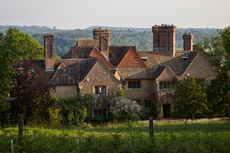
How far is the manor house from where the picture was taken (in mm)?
62281

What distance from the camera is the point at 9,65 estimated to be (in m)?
49.2

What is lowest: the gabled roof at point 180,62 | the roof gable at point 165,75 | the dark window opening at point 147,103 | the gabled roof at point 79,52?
the dark window opening at point 147,103

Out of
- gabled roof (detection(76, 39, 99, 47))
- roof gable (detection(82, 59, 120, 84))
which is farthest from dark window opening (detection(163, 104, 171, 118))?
gabled roof (detection(76, 39, 99, 47))

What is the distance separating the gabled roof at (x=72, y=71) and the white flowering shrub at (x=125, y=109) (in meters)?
4.71

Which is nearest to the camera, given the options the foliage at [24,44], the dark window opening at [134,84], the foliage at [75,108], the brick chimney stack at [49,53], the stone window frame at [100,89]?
the foliage at [75,108]

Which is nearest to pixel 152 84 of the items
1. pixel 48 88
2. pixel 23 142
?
pixel 48 88

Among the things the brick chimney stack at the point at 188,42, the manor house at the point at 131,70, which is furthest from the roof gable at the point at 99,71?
the brick chimney stack at the point at 188,42

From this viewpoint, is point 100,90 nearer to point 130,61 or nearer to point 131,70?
point 131,70

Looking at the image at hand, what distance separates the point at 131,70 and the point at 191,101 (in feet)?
31.4

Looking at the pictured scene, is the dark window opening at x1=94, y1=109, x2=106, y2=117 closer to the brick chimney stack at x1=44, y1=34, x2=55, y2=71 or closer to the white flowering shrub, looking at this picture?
the white flowering shrub

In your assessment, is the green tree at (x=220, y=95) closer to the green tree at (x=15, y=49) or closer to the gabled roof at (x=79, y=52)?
the gabled roof at (x=79, y=52)

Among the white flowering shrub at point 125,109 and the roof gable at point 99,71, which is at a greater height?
the roof gable at point 99,71

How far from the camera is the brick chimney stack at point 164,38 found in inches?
2813

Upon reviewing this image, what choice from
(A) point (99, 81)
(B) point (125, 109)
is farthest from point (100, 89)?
(B) point (125, 109)
